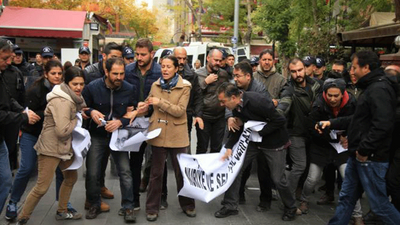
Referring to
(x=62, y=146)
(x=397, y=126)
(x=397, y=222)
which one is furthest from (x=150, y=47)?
(x=397, y=222)

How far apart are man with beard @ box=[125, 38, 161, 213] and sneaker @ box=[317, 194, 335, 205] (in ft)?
8.40

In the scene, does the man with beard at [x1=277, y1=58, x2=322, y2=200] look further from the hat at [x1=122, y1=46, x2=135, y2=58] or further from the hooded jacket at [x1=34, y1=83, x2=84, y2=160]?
the hat at [x1=122, y1=46, x2=135, y2=58]

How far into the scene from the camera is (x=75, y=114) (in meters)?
5.15

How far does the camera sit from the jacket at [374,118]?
4262 mm

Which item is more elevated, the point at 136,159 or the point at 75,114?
the point at 75,114

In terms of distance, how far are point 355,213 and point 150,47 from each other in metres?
3.21

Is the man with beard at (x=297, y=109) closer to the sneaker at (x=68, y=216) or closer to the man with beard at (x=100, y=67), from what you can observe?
the man with beard at (x=100, y=67)

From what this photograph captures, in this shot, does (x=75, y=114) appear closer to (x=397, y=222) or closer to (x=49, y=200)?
(x=49, y=200)

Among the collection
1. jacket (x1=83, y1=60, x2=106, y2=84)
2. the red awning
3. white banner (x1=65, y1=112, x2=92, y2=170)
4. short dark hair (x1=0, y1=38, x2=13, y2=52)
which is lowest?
white banner (x1=65, y1=112, x2=92, y2=170)

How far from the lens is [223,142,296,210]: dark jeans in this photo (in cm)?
553

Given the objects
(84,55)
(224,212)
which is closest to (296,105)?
(224,212)

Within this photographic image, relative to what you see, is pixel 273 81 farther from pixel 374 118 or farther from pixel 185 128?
pixel 374 118

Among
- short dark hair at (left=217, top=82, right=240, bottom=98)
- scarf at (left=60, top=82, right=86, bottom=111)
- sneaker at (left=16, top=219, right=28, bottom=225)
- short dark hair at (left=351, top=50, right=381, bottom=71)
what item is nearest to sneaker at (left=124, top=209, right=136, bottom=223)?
sneaker at (left=16, top=219, right=28, bottom=225)

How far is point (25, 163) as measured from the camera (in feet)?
17.5
